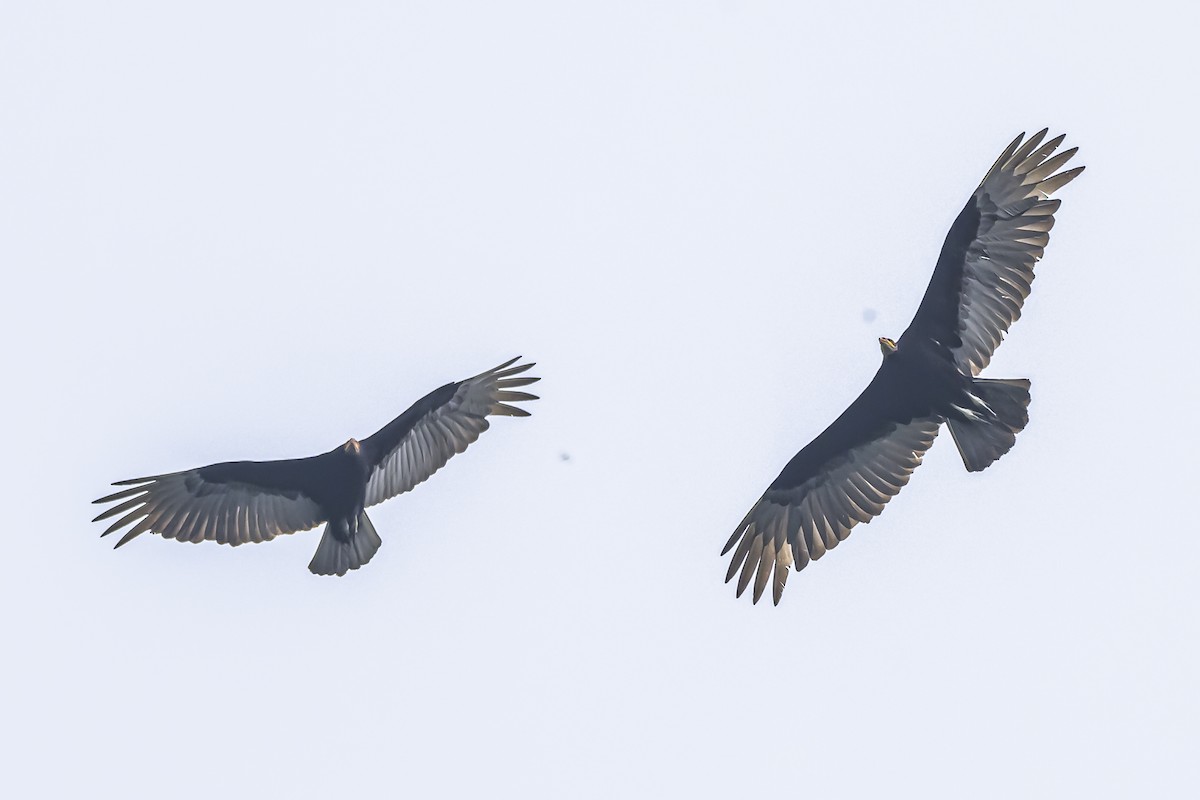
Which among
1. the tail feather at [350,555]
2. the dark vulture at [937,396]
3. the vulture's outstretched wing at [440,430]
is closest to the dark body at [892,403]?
the dark vulture at [937,396]

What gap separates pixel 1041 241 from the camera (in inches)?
733

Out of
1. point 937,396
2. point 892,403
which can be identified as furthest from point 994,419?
point 892,403

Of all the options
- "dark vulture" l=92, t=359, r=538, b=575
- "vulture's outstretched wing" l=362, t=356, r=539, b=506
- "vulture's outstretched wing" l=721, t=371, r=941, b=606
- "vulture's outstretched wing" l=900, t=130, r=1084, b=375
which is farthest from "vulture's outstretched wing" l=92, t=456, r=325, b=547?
"vulture's outstretched wing" l=900, t=130, r=1084, b=375

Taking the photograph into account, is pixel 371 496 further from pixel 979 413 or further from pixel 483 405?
pixel 979 413

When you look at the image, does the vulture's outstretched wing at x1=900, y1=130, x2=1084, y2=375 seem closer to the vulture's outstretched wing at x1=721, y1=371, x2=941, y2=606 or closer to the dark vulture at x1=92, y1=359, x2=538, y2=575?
the vulture's outstretched wing at x1=721, y1=371, x2=941, y2=606

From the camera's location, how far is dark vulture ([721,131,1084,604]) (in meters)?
18.6

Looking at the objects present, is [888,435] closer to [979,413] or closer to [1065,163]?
[979,413]

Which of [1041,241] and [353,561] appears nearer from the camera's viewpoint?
[1041,241]

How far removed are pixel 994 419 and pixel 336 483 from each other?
267 inches

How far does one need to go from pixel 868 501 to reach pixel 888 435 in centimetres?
72

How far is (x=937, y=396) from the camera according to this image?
19016mm

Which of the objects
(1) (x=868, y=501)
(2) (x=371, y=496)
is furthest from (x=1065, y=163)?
(2) (x=371, y=496)

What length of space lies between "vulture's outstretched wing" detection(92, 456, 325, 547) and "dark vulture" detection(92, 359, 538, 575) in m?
0.01

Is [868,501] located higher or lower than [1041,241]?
lower
